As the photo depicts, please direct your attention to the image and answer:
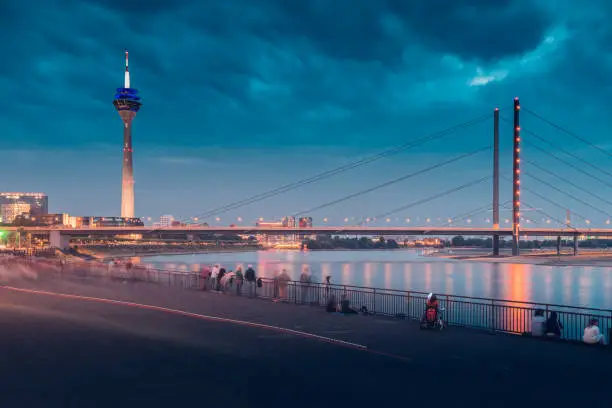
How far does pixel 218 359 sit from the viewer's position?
1328 centimetres

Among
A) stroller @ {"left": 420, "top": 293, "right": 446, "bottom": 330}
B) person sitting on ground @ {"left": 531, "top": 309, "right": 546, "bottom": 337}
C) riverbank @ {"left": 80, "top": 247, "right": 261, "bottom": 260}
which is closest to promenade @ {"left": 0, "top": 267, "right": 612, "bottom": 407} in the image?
stroller @ {"left": 420, "top": 293, "right": 446, "bottom": 330}

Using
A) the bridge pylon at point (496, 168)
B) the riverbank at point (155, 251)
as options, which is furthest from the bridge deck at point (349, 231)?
the riverbank at point (155, 251)

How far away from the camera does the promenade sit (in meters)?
10.4

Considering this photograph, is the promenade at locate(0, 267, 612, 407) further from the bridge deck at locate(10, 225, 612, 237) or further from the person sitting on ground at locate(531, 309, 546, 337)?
the bridge deck at locate(10, 225, 612, 237)

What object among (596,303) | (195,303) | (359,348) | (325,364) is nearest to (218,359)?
(325,364)

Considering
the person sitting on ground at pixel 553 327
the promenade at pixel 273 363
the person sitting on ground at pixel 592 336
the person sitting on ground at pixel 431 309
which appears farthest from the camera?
the person sitting on ground at pixel 431 309

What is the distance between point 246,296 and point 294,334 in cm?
1065

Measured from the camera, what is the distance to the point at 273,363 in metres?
12.9

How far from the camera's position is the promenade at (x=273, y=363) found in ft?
34.2

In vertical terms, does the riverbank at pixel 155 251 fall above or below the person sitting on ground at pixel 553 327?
below

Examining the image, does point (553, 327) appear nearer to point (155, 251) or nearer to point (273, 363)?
point (273, 363)

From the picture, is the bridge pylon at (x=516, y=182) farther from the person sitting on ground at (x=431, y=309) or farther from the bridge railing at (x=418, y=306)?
the person sitting on ground at (x=431, y=309)

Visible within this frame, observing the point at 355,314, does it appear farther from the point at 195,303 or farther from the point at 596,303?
the point at 596,303

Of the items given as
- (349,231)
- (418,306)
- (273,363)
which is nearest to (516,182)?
(349,231)
